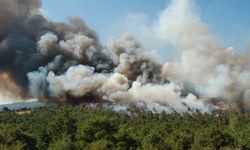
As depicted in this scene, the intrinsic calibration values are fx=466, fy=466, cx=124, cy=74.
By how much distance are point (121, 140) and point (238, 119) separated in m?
83.3

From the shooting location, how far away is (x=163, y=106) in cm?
17138

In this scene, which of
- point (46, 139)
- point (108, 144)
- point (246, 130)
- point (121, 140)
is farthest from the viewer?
point (246, 130)

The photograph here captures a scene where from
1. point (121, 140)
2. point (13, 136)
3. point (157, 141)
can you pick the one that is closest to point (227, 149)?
point (157, 141)

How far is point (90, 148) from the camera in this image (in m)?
58.0

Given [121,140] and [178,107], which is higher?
[178,107]

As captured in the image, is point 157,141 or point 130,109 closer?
point 157,141

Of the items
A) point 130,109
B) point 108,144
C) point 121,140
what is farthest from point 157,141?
point 130,109

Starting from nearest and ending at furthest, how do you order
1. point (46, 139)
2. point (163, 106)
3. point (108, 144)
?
1. point (108, 144)
2. point (46, 139)
3. point (163, 106)

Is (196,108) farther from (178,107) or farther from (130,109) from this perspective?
(130,109)

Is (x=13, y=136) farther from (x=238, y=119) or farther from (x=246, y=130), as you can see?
(x=238, y=119)

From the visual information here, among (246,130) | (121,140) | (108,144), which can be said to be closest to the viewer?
(108,144)

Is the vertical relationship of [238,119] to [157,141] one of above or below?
above

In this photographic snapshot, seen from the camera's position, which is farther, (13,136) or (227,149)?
(227,149)

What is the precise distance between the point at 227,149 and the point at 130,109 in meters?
91.3
